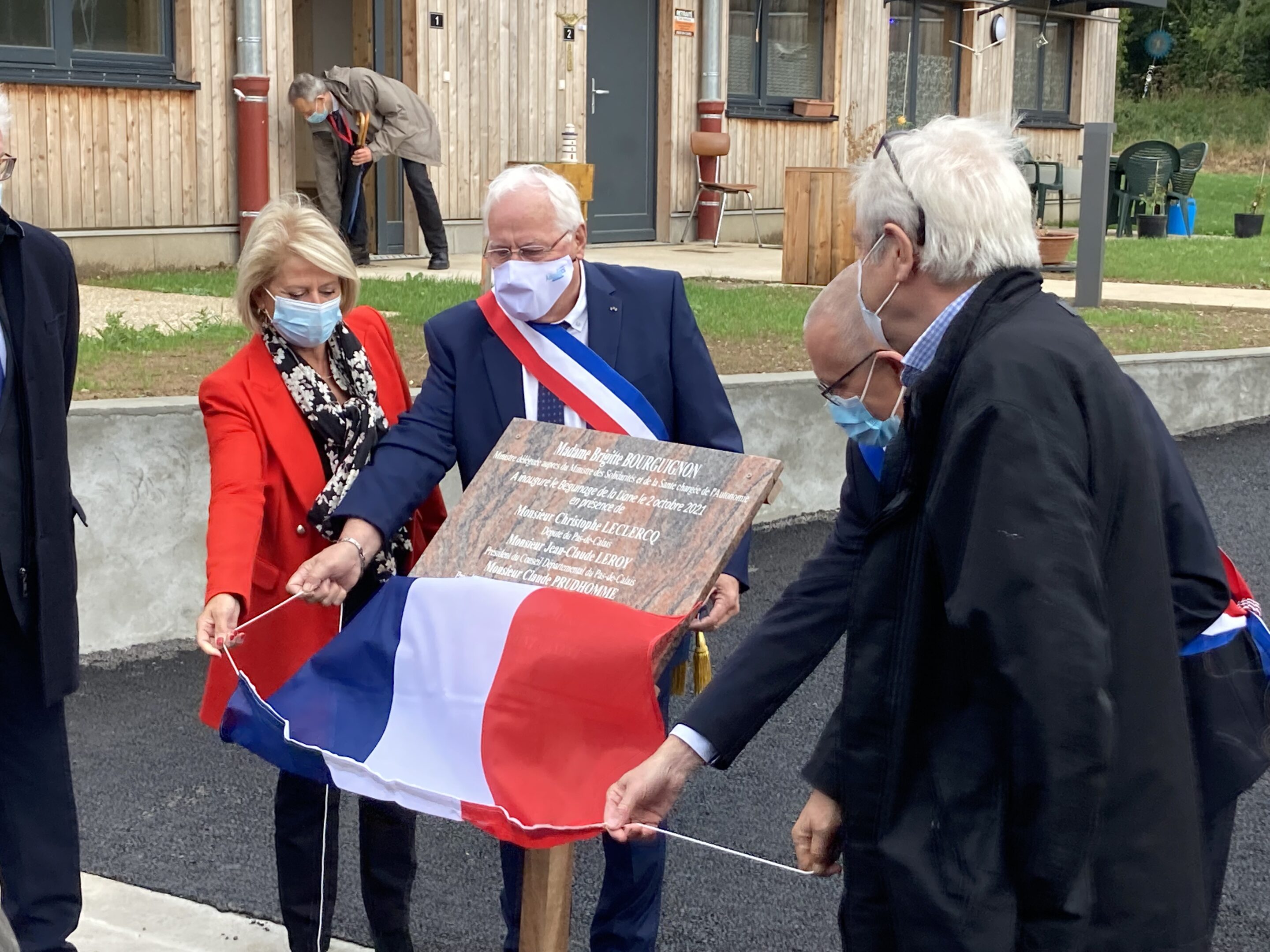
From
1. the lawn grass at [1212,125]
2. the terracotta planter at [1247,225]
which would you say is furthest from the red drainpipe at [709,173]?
the lawn grass at [1212,125]

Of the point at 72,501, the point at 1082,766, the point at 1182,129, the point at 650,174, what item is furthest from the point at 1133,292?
the point at 1182,129

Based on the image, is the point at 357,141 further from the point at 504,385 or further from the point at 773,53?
the point at 504,385

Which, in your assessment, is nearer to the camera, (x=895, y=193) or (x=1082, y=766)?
(x=1082, y=766)

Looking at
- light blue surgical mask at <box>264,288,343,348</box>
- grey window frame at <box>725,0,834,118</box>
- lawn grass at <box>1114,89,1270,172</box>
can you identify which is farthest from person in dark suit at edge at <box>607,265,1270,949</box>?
lawn grass at <box>1114,89,1270,172</box>

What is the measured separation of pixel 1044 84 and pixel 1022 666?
2409cm

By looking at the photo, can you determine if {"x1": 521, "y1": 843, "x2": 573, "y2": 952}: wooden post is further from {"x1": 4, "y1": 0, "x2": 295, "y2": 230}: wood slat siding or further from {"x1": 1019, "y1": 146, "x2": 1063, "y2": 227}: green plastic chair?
{"x1": 1019, "y1": 146, "x2": 1063, "y2": 227}: green plastic chair

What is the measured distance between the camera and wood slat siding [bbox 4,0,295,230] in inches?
501

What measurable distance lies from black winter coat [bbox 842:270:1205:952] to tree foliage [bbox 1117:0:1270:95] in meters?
52.9

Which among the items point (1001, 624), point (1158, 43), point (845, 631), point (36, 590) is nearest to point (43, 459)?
point (36, 590)

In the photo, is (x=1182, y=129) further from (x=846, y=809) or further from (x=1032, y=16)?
(x=846, y=809)

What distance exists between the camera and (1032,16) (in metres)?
23.7

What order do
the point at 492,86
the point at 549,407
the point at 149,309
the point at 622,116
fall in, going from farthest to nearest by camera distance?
the point at 622,116
the point at 492,86
the point at 149,309
the point at 549,407

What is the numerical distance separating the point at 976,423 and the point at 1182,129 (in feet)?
159

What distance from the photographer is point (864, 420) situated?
259 cm
